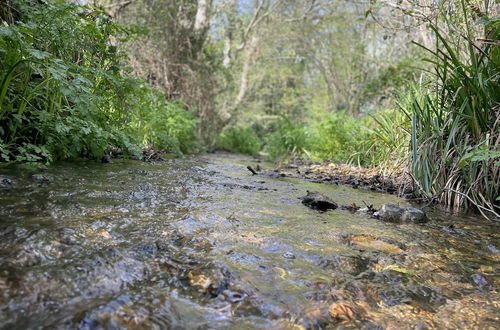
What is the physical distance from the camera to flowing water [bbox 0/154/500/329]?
0.97 m

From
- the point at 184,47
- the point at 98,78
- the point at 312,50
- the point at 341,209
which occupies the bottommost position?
the point at 341,209

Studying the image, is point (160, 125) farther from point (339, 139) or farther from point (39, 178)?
point (339, 139)

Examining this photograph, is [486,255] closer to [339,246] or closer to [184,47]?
[339,246]

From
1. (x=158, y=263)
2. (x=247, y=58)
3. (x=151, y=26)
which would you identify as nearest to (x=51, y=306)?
(x=158, y=263)

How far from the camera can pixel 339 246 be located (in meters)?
1.65

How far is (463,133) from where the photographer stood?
122 inches

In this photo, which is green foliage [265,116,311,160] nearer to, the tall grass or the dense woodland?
the dense woodland

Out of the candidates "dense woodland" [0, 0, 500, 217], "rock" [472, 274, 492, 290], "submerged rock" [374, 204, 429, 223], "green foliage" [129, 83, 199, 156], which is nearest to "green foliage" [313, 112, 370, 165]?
"dense woodland" [0, 0, 500, 217]

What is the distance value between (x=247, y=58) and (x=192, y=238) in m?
14.3

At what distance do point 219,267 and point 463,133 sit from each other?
274 centimetres

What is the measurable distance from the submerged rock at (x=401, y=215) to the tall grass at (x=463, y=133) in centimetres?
46

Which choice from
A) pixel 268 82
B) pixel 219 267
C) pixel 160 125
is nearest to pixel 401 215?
pixel 219 267

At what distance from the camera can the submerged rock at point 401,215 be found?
2352mm

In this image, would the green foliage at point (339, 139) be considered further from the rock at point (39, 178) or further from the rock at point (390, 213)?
the rock at point (39, 178)
